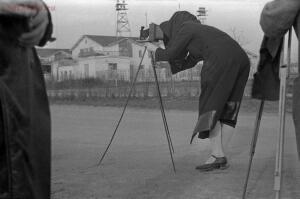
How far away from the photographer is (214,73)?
627 cm

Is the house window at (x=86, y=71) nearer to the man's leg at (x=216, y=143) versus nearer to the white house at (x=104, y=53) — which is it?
the white house at (x=104, y=53)

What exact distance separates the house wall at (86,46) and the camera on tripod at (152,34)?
6403 centimetres

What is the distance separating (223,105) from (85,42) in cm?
7073

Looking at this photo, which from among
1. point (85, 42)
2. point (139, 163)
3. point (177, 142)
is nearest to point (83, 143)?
point (177, 142)

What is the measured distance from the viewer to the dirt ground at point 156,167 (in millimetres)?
5262

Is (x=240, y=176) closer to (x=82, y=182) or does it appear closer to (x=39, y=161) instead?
(x=82, y=182)

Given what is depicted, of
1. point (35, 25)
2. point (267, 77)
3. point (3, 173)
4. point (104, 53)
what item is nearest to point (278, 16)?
point (267, 77)

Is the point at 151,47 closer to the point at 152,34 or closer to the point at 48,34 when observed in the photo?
the point at 152,34

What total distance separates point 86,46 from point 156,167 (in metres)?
69.5

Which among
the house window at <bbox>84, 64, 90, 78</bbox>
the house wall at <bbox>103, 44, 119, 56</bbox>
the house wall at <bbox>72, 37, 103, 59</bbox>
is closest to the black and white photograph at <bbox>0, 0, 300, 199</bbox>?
the house window at <bbox>84, 64, 90, 78</bbox>

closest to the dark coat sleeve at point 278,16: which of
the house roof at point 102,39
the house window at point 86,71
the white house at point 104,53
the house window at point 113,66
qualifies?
the house window at point 86,71

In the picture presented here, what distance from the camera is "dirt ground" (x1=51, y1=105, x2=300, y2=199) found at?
17.3 feet

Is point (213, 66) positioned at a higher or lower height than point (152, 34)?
lower

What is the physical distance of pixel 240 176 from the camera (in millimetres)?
5922
